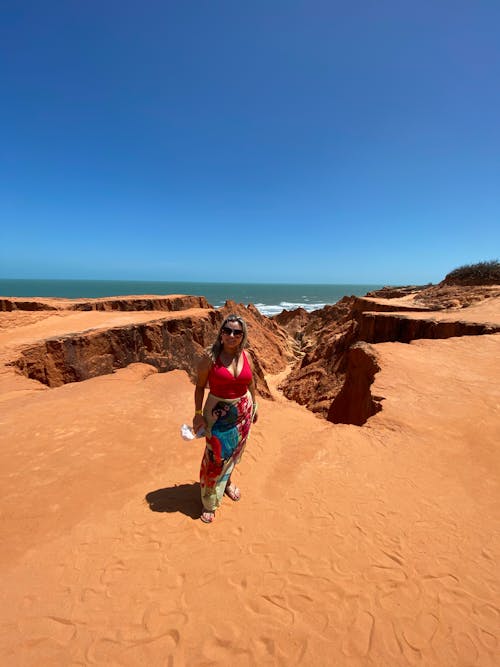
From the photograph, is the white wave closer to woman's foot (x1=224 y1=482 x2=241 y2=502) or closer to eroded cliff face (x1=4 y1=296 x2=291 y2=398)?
eroded cliff face (x1=4 y1=296 x2=291 y2=398)

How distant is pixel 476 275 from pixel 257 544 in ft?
80.4

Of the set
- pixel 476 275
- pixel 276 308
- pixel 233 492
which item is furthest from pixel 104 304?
pixel 276 308

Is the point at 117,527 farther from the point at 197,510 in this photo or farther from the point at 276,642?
the point at 276,642

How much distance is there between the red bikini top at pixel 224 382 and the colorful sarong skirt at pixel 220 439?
62mm

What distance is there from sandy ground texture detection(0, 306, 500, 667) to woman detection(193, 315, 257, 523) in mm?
497

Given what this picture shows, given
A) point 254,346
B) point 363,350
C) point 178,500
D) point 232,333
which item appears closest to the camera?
point 232,333

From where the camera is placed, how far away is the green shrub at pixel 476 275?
20133 mm

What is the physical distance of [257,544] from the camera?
117 inches

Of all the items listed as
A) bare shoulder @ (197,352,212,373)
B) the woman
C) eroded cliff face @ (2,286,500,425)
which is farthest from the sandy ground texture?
eroded cliff face @ (2,286,500,425)

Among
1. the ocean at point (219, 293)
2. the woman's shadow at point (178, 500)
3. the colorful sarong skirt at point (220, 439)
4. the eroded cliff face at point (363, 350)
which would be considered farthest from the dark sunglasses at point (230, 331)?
the ocean at point (219, 293)

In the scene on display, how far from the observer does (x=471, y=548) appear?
296 cm

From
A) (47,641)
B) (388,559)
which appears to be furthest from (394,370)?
(47,641)

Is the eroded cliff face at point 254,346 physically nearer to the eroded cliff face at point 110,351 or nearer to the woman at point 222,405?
the eroded cliff face at point 110,351

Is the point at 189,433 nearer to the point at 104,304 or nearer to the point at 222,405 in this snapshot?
the point at 222,405
